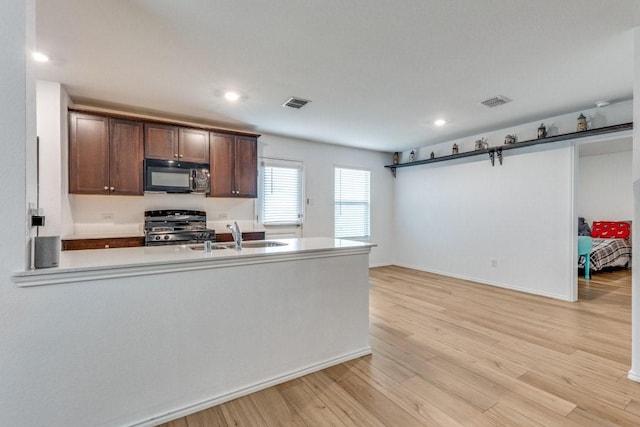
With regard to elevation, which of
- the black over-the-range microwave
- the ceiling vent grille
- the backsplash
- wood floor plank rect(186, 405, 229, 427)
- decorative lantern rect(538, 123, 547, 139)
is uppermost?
the ceiling vent grille

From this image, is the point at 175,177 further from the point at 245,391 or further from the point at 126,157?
the point at 245,391

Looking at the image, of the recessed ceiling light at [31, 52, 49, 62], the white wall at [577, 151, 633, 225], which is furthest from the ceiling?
the white wall at [577, 151, 633, 225]

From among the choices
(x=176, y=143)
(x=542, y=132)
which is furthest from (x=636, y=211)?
(x=176, y=143)

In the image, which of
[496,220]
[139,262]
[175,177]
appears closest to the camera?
[139,262]

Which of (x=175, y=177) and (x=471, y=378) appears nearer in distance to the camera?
(x=471, y=378)

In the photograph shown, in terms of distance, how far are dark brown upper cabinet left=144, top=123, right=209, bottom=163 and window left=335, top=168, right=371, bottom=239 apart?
2.63 m

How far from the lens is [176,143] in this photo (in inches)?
155

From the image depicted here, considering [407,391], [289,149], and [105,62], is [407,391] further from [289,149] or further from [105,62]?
[289,149]

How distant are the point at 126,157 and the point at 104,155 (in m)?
0.22

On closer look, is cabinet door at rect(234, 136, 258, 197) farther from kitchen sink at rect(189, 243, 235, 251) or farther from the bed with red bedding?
the bed with red bedding

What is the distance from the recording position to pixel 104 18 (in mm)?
1998

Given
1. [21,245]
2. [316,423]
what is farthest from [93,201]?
[316,423]

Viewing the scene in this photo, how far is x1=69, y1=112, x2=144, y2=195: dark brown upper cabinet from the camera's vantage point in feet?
11.1

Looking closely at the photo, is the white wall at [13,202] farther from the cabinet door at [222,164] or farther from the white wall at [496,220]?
the white wall at [496,220]
